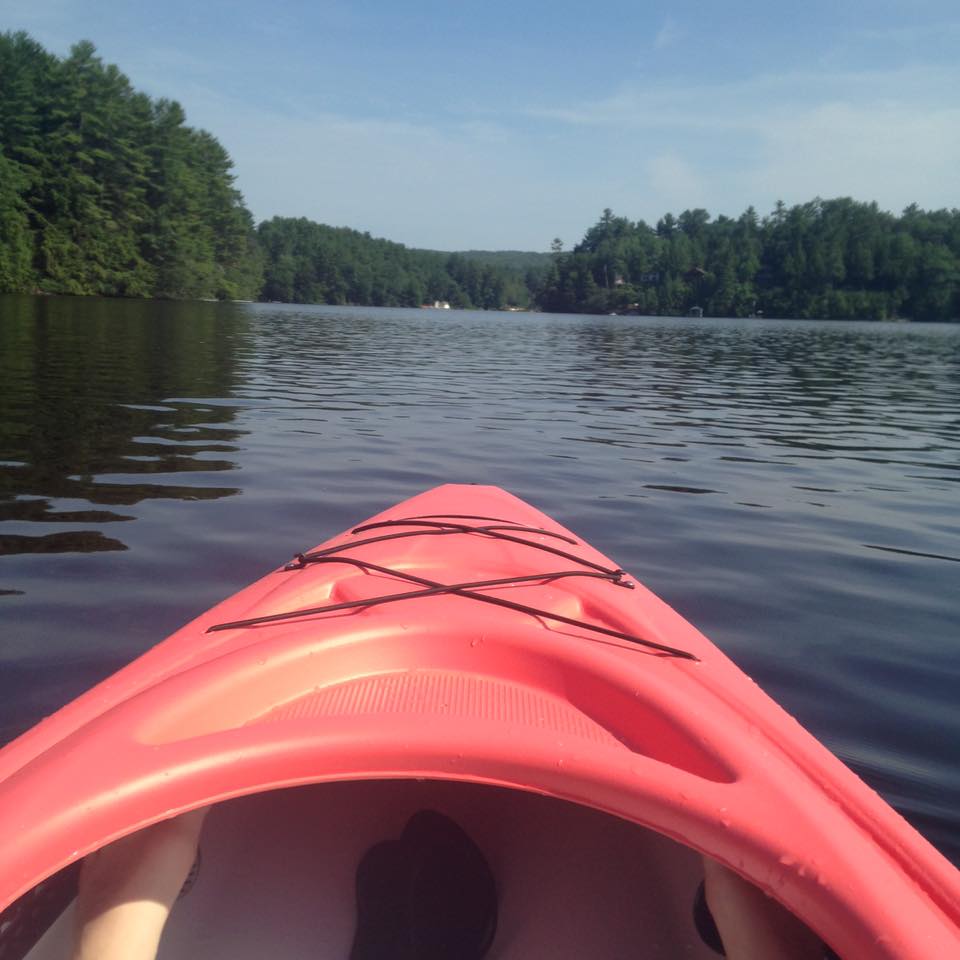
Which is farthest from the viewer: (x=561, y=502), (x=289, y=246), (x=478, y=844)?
(x=289, y=246)

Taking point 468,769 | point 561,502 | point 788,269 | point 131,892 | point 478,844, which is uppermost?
point 788,269

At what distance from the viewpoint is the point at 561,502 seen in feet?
19.1

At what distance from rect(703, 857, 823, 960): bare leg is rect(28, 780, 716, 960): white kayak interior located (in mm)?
392

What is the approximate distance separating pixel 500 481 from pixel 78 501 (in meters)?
2.92

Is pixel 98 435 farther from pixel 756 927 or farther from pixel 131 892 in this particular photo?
pixel 756 927

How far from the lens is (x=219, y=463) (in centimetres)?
646

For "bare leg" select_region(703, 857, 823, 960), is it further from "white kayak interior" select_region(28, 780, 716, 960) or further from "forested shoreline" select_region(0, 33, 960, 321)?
"forested shoreline" select_region(0, 33, 960, 321)

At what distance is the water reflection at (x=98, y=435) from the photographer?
4902mm

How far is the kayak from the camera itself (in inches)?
49.1

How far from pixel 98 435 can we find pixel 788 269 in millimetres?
96699

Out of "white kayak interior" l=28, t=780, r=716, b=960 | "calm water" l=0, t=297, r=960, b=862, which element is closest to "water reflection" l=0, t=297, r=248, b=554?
"calm water" l=0, t=297, r=960, b=862

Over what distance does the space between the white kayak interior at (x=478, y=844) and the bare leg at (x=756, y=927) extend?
1.29 ft

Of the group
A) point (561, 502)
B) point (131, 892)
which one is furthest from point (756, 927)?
point (561, 502)

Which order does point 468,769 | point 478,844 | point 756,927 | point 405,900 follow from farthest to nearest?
1. point 478,844
2. point 405,900
3. point 756,927
4. point 468,769
